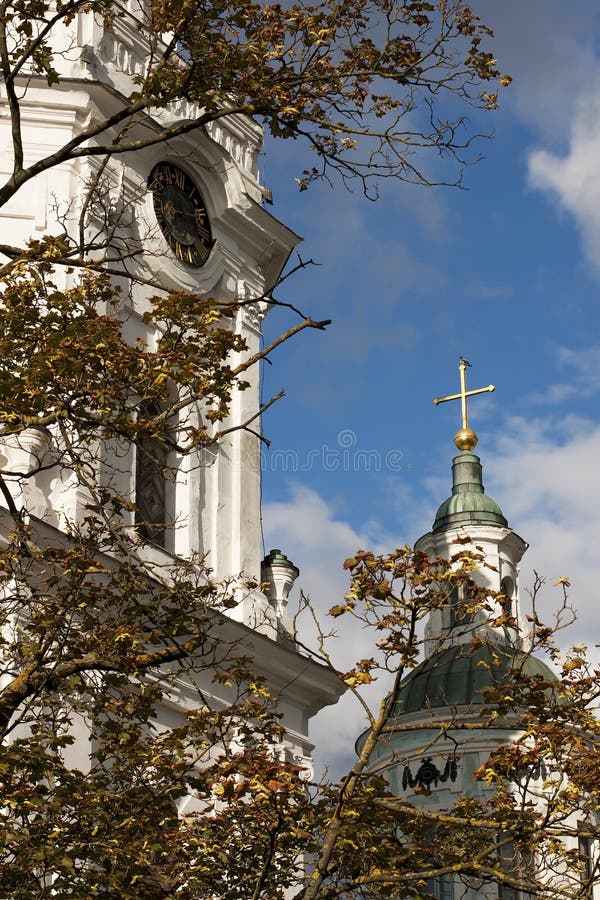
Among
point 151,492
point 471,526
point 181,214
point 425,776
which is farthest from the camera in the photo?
point 471,526

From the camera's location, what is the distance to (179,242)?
2506 cm

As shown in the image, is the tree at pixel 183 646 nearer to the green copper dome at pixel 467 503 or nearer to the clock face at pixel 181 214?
the clock face at pixel 181 214

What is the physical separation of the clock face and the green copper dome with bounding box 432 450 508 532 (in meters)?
21.5

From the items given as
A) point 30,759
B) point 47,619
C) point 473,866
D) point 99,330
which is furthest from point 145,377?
point 473,866

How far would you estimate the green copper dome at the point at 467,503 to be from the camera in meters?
46.4

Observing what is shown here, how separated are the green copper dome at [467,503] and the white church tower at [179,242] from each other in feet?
66.8

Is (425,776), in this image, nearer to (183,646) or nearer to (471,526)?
(471,526)

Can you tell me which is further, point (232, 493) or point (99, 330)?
point (232, 493)

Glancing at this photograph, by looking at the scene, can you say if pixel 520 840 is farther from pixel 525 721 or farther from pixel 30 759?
pixel 30 759

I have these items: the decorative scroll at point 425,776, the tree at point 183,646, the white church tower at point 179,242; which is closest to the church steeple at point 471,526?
the decorative scroll at point 425,776

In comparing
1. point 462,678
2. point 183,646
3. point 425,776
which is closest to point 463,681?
point 462,678

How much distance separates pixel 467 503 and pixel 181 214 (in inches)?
900

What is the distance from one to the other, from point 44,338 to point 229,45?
2.95 m

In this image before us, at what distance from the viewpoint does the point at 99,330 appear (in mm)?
13891
